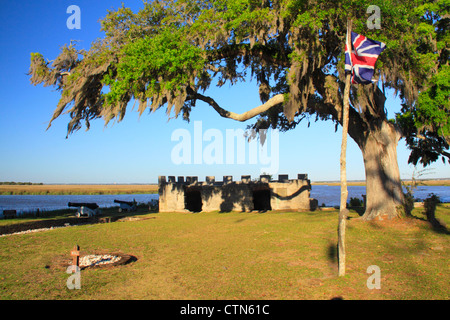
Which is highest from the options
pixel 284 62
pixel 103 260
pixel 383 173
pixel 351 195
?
pixel 284 62

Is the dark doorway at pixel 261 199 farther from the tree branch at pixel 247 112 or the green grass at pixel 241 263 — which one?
the tree branch at pixel 247 112

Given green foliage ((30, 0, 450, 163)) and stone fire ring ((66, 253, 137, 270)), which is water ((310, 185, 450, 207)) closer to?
green foliage ((30, 0, 450, 163))

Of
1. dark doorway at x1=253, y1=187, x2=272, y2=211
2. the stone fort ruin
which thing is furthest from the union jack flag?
dark doorway at x1=253, y1=187, x2=272, y2=211

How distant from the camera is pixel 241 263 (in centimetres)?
890

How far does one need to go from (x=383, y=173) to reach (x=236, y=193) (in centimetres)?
1153

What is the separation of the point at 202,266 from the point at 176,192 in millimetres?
16515

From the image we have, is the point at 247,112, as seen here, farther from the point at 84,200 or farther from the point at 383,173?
the point at 84,200

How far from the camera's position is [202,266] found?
8.68 m

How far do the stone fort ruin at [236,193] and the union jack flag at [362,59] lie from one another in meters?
16.1

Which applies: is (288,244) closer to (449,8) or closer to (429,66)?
(429,66)

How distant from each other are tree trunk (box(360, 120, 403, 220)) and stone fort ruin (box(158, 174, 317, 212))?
8.92 m

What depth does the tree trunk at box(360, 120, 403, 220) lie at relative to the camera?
535 inches

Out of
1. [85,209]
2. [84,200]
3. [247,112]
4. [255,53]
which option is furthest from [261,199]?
[84,200]
